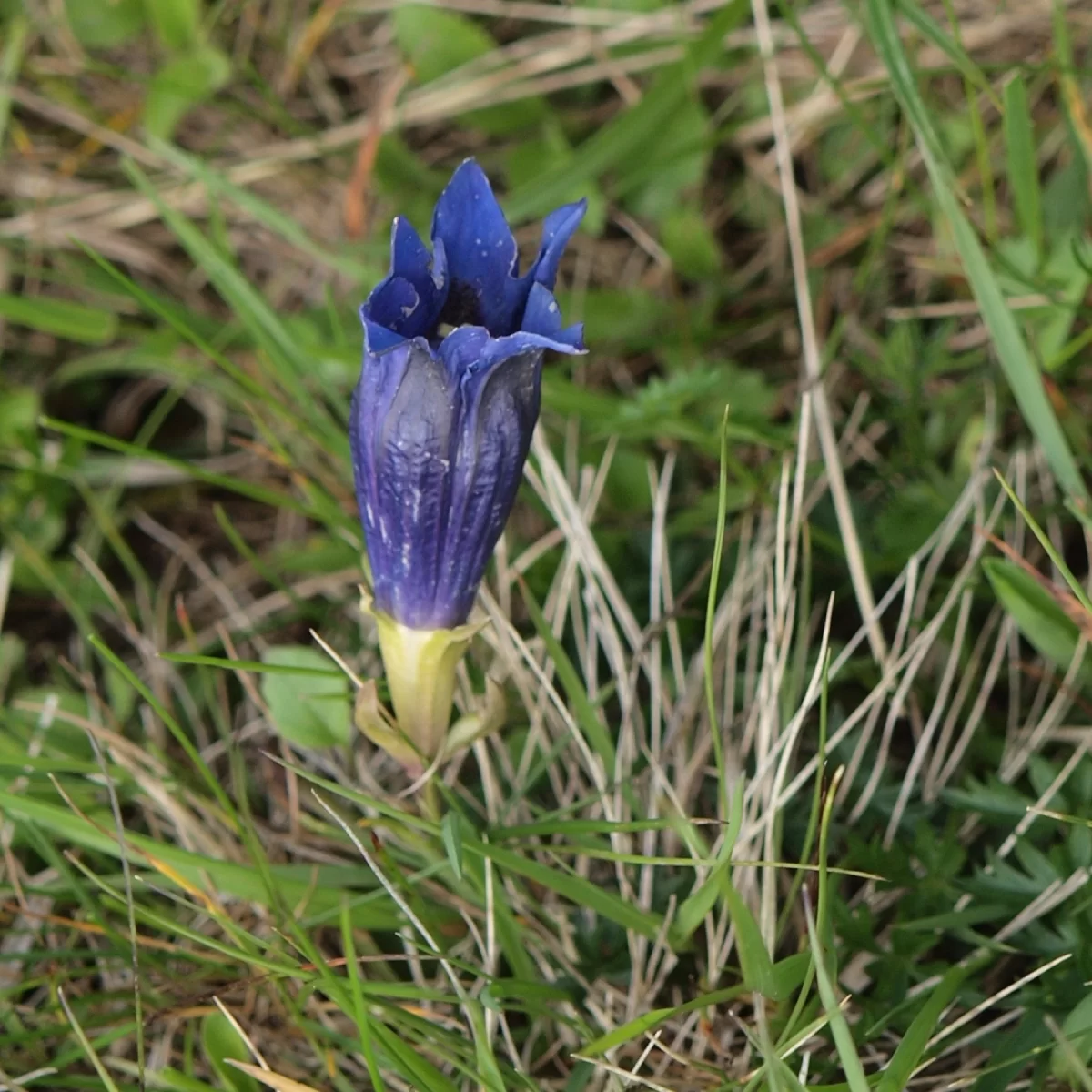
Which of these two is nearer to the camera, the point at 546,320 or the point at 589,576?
the point at 546,320

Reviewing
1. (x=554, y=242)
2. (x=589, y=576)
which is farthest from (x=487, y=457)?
(x=589, y=576)

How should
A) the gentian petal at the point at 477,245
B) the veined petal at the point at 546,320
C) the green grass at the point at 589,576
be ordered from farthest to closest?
the green grass at the point at 589,576, the gentian petal at the point at 477,245, the veined petal at the point at 546,320

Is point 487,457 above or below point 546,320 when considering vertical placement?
below

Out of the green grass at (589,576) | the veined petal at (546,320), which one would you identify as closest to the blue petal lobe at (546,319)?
the veined petal at (546,320)

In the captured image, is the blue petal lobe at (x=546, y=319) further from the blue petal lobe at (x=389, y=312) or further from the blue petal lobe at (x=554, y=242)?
the blue petal lobe at (x=389, y=312)

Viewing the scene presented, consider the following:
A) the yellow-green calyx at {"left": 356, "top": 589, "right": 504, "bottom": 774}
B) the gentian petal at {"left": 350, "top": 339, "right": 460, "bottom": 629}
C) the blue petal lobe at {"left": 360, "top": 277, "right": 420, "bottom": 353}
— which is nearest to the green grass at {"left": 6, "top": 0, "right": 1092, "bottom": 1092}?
the yellow-green calyx at {"left": 356, "top": 589, "right": 504, "bottom": 774}

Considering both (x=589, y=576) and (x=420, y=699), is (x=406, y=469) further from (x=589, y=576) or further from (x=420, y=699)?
(x=589, y=576)

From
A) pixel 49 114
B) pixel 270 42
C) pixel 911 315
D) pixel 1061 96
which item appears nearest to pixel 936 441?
pixel 911 315
